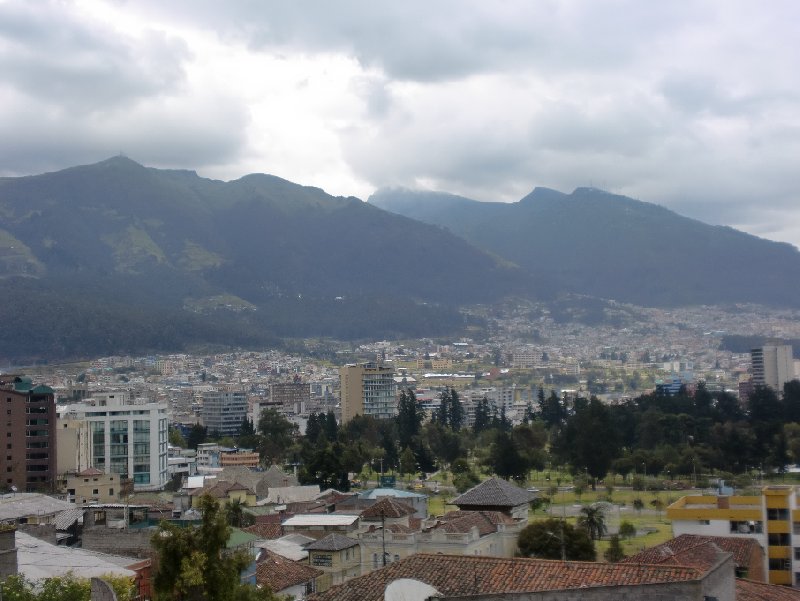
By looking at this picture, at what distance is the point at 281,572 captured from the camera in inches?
1066

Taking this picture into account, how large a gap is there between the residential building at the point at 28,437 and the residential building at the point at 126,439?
548cm

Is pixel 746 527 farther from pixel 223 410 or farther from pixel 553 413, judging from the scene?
pixel 223 410

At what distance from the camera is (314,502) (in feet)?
148

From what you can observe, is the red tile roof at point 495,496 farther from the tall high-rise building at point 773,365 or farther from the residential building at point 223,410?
the tall high-rise building at point 773,365

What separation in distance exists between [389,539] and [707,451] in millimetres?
37367

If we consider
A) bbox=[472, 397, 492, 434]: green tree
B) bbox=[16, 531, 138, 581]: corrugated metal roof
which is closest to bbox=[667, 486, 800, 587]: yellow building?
bbox=[16, 531, 138, 581]: corrugated metal roof

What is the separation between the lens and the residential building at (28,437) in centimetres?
6078

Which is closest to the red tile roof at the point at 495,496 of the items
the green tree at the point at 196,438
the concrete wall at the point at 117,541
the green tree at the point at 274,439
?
the concrete wall at the point at 117,541

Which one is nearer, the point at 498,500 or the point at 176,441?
the point at 498,500

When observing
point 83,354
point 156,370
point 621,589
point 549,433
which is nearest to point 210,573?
point 621,589

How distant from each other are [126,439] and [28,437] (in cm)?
808

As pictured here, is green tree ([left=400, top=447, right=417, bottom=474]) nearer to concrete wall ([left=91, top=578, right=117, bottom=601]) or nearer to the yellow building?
the yellow building

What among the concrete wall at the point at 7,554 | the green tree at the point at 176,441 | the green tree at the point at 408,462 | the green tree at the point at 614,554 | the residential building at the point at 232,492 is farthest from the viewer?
the green tree at the point at 176,441

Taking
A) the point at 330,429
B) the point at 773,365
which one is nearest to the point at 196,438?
the point at 330,429
